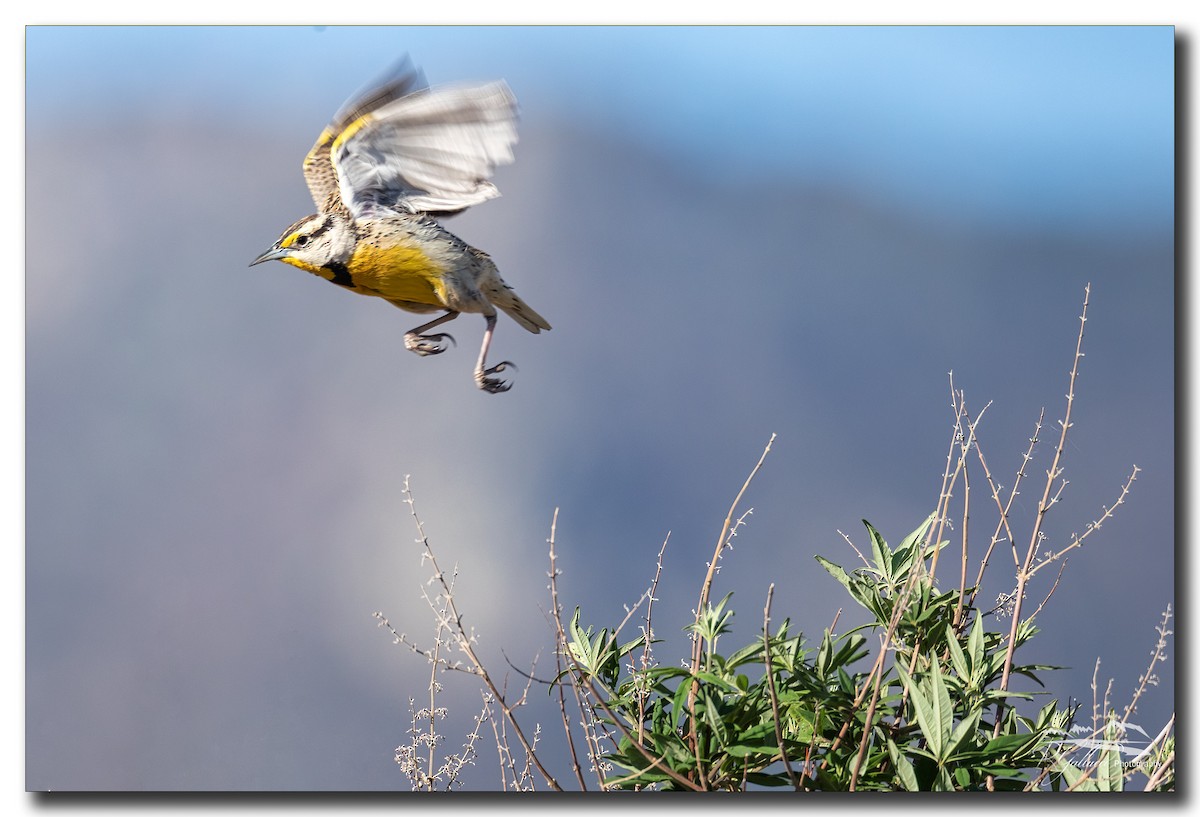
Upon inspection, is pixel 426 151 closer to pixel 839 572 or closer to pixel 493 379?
pixel 493 379

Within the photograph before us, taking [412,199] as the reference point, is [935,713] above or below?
below

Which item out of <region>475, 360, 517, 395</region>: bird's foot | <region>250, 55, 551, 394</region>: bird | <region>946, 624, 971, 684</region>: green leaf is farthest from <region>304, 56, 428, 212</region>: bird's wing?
<region>946, 624, 971, 684</region>: green leaf

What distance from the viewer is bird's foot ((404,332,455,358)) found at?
7.95 ft

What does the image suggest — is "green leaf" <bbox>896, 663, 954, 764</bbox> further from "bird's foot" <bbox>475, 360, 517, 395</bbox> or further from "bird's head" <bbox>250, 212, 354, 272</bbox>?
"bird's head" <bbox>250, 212, 354, 272</bbox>

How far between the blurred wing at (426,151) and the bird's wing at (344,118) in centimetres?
1

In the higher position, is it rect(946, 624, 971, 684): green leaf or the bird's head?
the bird's head

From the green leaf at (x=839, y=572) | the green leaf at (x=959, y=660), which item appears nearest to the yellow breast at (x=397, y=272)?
the green leaf at (x=839, y=572)

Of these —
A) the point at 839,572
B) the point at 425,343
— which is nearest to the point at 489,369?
the point at 425,343

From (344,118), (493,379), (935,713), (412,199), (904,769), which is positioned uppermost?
(344,118)

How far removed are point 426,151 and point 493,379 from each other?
0.45 metres

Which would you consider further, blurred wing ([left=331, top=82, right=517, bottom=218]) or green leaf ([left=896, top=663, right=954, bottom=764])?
blurred wing ([left=331, top=82, right=517, bottom=218])

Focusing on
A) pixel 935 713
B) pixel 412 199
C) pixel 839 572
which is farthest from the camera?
pixel 412 199

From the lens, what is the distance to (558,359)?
2428 millimetres
